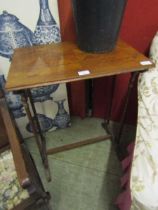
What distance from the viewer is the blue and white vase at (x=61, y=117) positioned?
1.53 metres

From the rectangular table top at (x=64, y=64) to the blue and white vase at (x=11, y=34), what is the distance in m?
0.17

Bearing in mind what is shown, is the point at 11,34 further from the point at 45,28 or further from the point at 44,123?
the point at 44,123

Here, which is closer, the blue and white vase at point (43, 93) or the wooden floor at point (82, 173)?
the wooden floor at point (82, 173)

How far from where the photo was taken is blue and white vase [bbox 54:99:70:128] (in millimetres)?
1535

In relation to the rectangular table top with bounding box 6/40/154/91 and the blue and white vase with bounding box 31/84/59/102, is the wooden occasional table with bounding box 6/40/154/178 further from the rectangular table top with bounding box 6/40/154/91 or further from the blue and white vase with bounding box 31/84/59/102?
the blue and white vase with bounding box 31/84/59/102

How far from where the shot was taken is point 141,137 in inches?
30.8

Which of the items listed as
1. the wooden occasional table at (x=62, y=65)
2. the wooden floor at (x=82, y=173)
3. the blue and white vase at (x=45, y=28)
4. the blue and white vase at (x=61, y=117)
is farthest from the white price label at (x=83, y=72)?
the wooden floor at (x=82, y=173)

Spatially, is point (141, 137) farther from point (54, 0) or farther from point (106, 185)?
point (54, 0)

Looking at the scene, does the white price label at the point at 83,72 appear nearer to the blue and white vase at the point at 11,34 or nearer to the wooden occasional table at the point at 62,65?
the wooden occasional table at the point at 62,65

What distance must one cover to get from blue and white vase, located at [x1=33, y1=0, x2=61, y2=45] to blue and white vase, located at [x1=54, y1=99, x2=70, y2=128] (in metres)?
0.46

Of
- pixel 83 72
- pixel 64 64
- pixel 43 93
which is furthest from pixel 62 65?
pixel 43 93

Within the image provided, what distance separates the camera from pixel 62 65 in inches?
37.0

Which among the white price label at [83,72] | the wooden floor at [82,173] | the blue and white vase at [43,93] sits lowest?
the wooden floor at [82,173]

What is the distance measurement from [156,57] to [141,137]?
500 mm
